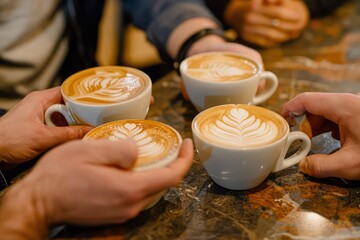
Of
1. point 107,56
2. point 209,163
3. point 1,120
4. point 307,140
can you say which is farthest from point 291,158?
point 107,56

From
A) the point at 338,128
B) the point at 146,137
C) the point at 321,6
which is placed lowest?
the point at 321,6

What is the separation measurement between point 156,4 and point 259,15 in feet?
1.63

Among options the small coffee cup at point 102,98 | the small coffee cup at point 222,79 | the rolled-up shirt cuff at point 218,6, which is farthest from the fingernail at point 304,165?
the rolled-up shirt cuff at point 218,6

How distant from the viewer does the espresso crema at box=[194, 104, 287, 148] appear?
90cm

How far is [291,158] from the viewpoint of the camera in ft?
3.18

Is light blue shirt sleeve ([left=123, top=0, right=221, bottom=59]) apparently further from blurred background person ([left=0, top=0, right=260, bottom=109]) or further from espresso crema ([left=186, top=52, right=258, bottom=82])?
espresso crema ([left=186, top=52, right=258, bottom=82])

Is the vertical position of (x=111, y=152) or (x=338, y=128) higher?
(x=111, y=152)

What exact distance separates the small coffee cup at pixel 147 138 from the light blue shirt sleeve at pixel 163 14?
83 centimetres

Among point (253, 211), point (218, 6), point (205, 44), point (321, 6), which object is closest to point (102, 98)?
point (253, 211)

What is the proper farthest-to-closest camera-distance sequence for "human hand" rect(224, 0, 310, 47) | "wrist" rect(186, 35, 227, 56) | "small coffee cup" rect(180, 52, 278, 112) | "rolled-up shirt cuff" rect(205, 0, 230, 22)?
"rolled-up shirt cuff" rect(205, 0, 230, 22), "human hand" rect(224, 0, 310, 47), "wrist" rect(186, 35, 227, 56), "small coffee cup" rect(180, 52, 278, 112)

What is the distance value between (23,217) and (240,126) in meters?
0.49

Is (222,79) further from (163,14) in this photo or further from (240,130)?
(163,14)

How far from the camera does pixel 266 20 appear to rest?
1.94 m

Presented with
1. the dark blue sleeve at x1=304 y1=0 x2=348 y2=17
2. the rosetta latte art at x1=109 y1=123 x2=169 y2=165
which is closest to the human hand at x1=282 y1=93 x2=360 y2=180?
the rosetta latte art at x1=109 y1=123 x2=169 y2=165
